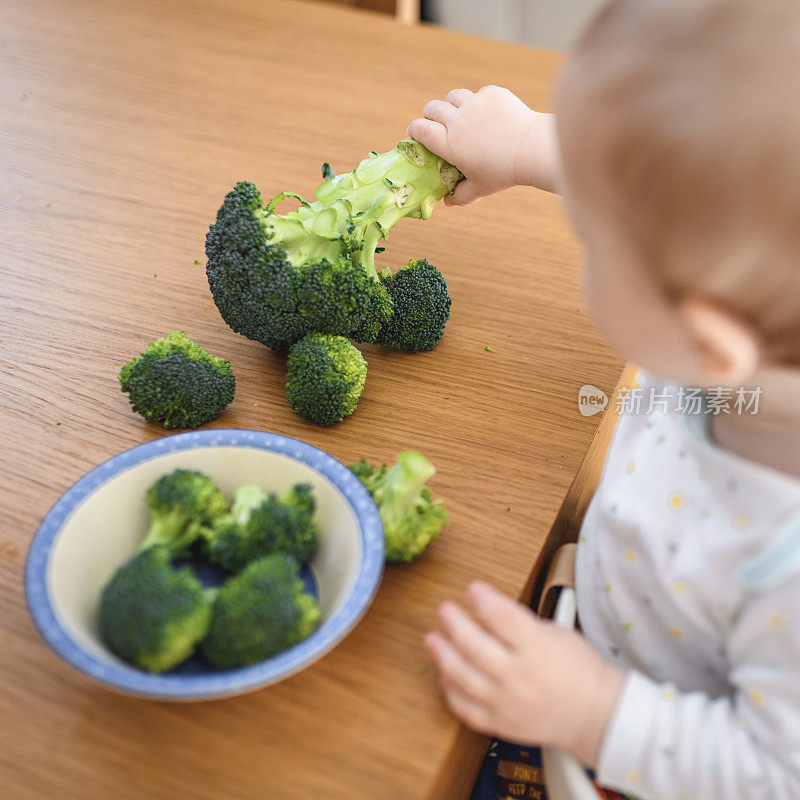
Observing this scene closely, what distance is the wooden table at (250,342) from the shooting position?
55cm

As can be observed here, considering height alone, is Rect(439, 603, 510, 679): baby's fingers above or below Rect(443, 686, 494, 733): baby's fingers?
above

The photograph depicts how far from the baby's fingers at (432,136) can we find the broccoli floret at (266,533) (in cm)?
46

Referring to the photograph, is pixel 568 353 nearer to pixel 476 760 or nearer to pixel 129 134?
pixel 476 760

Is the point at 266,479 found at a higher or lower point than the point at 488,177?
lower

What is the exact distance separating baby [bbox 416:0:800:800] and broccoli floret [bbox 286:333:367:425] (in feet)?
0.82

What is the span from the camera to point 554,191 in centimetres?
98

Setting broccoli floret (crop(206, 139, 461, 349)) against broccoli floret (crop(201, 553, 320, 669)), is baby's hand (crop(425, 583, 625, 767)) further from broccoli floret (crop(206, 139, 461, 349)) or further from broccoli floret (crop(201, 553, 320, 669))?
broccoli floret (crop(206, 139, 461, 349))

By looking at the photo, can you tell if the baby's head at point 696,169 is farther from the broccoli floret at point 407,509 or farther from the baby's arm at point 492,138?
the baby's arm at point 492,138

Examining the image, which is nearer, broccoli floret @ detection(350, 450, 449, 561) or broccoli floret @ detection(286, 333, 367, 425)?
broccoli floret @ detection(350, 450, 449, 561)

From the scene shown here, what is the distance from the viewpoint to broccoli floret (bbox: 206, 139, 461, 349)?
79 centimetres

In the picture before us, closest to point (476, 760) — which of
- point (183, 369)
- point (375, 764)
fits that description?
point (375, 764)

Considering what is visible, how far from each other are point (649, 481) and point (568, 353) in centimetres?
26

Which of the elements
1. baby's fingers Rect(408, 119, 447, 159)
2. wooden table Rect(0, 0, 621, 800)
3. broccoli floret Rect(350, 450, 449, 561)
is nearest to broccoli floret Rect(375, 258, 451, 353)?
wooden table Rect(0, 0, 621, 800)

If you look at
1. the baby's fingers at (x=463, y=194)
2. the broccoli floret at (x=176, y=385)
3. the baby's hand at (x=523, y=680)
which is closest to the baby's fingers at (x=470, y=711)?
the baby's hand at (x=523, y=680)
